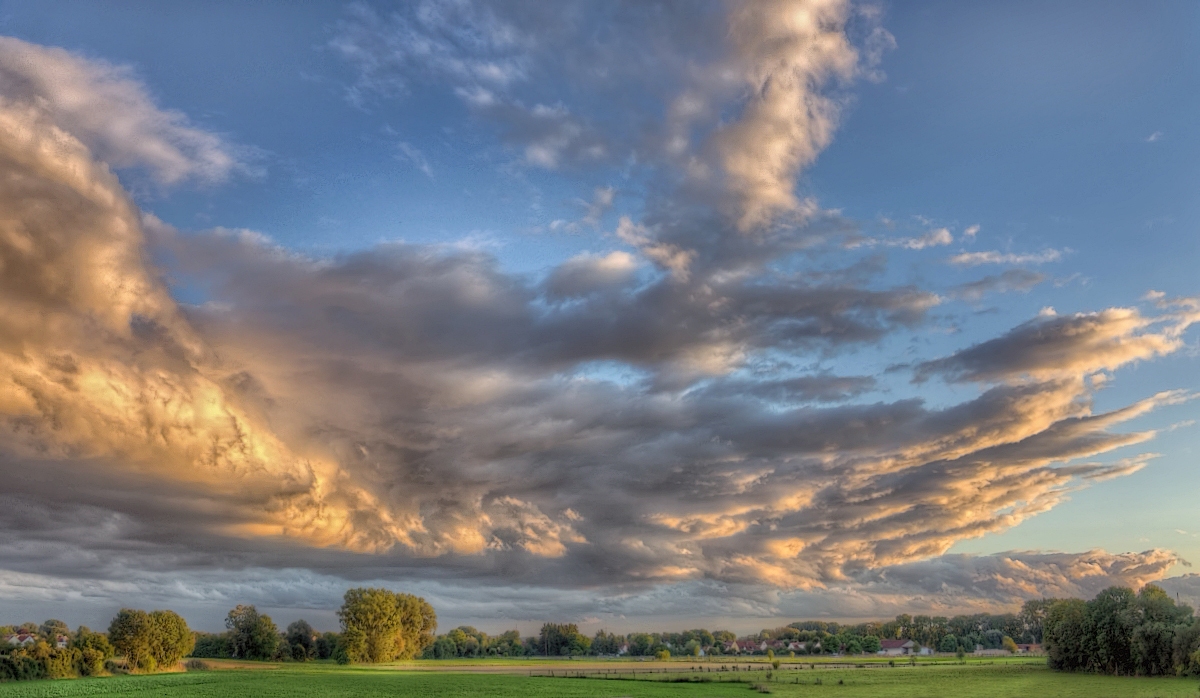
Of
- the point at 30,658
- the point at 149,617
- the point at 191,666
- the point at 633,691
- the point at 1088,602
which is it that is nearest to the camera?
the point at 633,691

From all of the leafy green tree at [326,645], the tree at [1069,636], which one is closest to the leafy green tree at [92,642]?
the leafy green tree at [326,645]

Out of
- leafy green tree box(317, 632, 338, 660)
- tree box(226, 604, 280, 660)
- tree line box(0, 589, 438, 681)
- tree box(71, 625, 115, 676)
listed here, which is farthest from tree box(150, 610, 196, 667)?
leafy green tree box(317, 632, 338, 660)

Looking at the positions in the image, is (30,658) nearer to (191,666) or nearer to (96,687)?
(96,687)

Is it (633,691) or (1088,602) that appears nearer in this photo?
(633,691)

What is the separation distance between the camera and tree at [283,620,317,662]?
184 m

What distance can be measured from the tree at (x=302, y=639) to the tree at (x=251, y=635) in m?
6.20

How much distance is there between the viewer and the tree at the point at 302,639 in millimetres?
184500

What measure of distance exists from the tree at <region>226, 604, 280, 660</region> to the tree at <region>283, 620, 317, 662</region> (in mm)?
6200

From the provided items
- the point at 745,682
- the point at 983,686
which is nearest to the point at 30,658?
the point at 745,682

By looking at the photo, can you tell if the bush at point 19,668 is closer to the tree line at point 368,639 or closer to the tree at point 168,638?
the tree line at point 368,639

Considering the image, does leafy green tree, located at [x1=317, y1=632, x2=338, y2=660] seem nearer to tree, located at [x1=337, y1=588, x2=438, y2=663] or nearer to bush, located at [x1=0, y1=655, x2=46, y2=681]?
tree, located at [x1=337, y1=588, x2=438, y2=663]

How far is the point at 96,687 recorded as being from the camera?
9038 centimetres

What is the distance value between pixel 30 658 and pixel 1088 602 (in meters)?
158

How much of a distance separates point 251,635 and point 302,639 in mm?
13570
